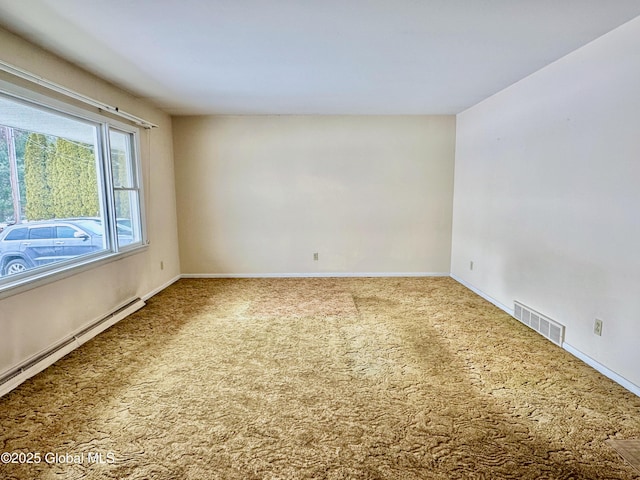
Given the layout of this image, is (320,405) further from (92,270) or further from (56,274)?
(92,270)

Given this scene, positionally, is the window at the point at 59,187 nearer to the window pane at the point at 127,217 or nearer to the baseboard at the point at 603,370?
the window pane at the point at 127,217

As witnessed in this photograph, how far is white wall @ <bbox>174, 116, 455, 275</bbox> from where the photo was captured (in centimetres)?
520

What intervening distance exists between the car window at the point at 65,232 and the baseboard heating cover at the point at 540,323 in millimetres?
4393


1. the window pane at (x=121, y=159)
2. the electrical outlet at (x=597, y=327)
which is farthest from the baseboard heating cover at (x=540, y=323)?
the window pane at (x=121, y=159)

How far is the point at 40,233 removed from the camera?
2.75 metres

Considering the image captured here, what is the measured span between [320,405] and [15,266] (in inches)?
Result: 95.5

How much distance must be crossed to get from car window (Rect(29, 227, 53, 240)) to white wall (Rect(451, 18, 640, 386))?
431 cm

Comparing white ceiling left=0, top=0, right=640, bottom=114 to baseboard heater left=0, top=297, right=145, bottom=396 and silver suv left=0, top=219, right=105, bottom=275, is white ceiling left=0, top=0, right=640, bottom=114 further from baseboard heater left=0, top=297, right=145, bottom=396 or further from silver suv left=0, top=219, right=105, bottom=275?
baseboard heater left=0, top=297, right=145, bottom=396

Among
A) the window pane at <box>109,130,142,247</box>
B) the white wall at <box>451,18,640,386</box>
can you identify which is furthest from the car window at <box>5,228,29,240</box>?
the white wall at <box>451,18,640,386</box>

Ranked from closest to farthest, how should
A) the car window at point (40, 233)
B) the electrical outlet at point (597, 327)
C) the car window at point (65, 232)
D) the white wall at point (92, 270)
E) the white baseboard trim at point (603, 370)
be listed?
the white baseboard trim at point (603, 370), the white wall at point (92, 270), the electrical outlet at point (597, 327), the car window at point (40, 233), the car window at point (65, 232)

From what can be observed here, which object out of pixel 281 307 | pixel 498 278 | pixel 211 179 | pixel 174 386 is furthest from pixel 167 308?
pixel 498 278

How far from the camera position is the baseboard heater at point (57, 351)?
234 cm

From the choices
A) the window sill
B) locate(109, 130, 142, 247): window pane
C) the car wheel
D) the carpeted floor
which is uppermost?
locate(109, 130, 142, 247): window pane

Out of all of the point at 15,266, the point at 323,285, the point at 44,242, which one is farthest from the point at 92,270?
the point at 323,285
